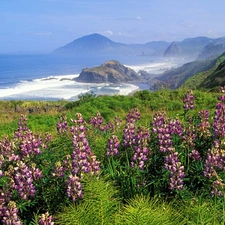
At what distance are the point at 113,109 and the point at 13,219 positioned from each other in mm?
13082

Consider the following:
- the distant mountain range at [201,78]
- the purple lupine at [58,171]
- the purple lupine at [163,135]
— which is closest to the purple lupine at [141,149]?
the purple lupine at [163,135]

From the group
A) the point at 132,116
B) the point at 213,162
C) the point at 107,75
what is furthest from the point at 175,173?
the point at 107,75

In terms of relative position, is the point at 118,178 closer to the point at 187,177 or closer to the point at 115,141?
the point at 115,141

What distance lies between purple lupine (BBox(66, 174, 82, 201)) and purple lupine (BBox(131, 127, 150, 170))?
0.97 metres

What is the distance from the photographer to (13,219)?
3.17m

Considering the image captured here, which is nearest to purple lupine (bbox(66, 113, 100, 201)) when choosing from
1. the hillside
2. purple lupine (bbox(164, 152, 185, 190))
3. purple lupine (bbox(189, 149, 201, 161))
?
purple lupine (bbox(164, 152, 185, 190))

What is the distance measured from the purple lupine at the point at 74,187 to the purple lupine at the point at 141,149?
0.97 meters

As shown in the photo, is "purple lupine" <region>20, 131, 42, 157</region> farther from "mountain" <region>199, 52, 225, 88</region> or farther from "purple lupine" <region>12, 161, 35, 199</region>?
"mountain" <region>199, 52, 225, 88</region>

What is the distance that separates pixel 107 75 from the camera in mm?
172250

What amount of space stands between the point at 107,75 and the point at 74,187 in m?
170

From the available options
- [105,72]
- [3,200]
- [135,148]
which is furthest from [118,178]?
[105,72]

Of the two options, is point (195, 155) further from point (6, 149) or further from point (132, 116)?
point (6, 149)

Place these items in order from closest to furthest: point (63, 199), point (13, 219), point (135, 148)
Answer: point (13, 219) → point (63, 199) → point (135, 148)

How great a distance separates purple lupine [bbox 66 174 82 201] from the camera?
12.2 feet
